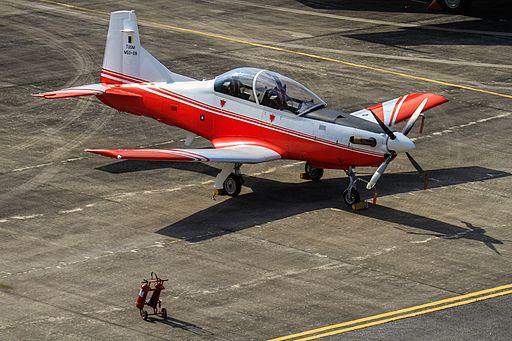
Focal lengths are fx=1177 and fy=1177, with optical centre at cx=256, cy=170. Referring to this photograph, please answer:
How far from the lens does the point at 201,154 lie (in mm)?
28016

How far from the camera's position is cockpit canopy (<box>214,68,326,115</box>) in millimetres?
29703

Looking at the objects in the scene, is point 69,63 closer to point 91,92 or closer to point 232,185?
point 91,92

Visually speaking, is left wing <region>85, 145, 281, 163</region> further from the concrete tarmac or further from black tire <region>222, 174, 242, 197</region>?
the concrete tarmac

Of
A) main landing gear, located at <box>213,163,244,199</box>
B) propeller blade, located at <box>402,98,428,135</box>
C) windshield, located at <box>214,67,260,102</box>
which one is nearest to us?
propeller blade, located at <box>402,98,428,135</box>

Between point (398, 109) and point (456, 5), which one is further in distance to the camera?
point (456, 5)

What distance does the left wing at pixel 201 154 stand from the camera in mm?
27203

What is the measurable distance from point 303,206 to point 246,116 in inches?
113

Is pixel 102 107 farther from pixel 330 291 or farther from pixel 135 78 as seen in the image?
pixel 330 291

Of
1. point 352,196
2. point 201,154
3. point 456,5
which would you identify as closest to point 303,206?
point 352,196

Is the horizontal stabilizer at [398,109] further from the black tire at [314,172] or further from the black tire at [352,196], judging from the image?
the black tire at [352,196]

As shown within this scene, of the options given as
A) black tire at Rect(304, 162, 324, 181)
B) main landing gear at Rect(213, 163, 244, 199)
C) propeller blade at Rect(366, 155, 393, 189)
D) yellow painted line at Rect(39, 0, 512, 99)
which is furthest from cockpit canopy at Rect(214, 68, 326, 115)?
yellow painted line at Rect(39, 0, 512, 99)

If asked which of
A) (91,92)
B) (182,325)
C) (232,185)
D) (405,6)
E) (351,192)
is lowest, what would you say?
(182,325)

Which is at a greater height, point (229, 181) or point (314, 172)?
point (314, 172)

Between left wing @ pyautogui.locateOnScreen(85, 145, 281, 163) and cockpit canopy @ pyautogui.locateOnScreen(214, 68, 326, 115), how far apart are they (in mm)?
1222
